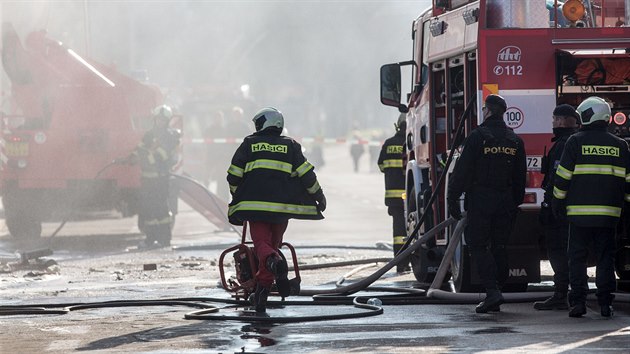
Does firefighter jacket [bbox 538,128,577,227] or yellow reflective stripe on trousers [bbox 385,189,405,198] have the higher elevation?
firefighter jacket [bbox 538,128,577,227]

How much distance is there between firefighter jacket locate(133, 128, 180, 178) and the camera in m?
19.5

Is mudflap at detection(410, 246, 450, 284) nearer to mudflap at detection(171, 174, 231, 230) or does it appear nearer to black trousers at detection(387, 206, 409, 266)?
black trousers at detection(387, 206, 409, 266)

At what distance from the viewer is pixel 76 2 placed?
25281mm

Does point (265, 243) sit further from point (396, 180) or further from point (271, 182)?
point (396, 180)

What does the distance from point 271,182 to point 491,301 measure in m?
1.79

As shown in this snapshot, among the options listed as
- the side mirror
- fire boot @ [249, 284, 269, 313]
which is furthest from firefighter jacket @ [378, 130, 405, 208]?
fire boot @ [249, 284, 269, 313]

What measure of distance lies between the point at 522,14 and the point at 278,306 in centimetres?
284

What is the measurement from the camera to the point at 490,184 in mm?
10859

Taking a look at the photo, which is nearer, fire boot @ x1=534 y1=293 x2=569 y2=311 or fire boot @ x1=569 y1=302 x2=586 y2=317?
fire boot @ x1=569 y1=302 x2=586 y2=317

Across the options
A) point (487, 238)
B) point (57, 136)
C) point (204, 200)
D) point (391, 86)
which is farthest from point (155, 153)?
point (487, 238)

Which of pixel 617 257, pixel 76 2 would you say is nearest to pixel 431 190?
pixel 617 257

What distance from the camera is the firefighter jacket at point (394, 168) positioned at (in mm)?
15148

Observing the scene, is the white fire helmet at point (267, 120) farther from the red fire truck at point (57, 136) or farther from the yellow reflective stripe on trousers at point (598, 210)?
the red fire truck at point (57, 136)

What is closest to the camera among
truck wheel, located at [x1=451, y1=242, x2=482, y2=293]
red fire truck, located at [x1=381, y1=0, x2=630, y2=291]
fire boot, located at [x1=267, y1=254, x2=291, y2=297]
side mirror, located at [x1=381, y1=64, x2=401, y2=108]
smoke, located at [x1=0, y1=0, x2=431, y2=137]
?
fire boot, located at [x1=267, y1=254, x2=291, y2=297]
